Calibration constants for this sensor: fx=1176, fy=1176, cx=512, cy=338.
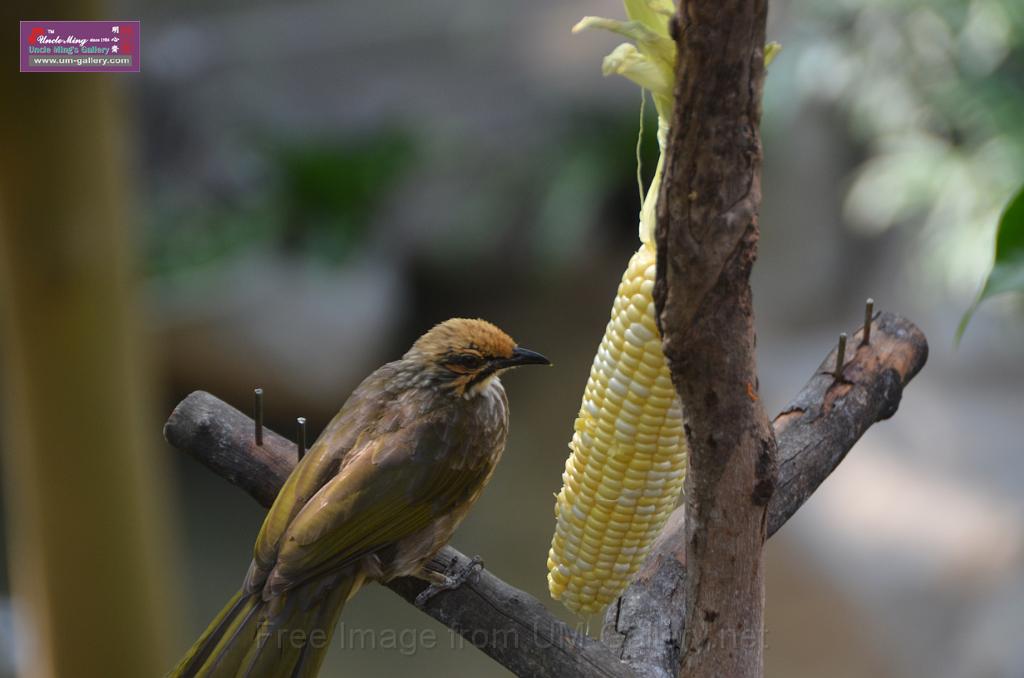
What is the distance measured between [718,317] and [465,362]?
73cm

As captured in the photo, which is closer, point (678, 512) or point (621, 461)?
point (621, 461)

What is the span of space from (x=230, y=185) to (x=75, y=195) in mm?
4058

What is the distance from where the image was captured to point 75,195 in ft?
10.3

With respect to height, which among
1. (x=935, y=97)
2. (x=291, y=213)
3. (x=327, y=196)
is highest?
(x=935, y=97)

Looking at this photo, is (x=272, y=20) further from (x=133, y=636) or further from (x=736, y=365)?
(x=736, y=365)

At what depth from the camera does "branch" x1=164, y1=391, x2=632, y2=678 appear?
6.71 ft

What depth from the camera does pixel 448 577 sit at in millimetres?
2199

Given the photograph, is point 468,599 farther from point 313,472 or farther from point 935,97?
point 935,97

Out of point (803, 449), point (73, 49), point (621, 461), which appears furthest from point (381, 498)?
point (73, 49)

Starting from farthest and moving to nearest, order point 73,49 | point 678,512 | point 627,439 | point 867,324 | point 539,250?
point 539,250 < point 73,49 < point 678,512 < point 867,324 < point 627,439

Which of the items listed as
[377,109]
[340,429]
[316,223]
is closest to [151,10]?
[377,109]

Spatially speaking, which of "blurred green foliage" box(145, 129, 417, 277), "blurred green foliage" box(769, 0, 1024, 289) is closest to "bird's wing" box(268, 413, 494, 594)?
"blurred green foliage" box(769, 0, 1024, 289)

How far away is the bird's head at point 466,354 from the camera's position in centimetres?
212

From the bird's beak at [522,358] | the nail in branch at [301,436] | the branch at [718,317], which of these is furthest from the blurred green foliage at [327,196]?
the branch at [718,317]
